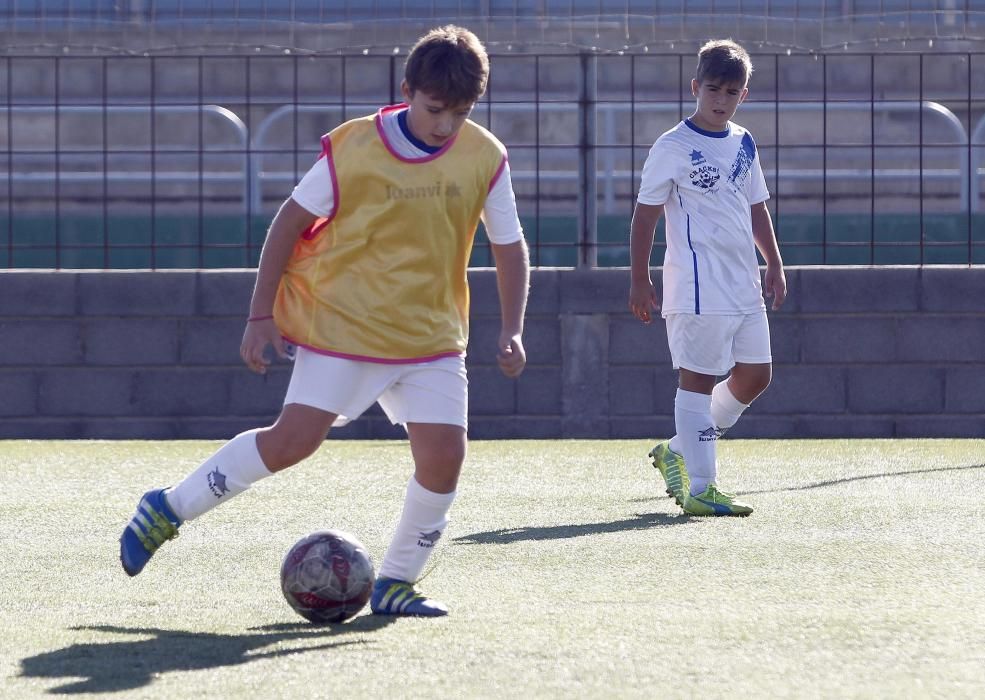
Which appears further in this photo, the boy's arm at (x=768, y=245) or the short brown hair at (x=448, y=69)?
the boy's arm at (x=768, y=245)

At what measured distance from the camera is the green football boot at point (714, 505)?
588 centimetres

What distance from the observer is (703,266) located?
6.03 m

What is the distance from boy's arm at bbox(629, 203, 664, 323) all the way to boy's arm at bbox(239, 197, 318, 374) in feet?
7.26

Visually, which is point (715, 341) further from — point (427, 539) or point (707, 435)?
point (427, 539)

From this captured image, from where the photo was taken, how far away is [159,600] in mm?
4285

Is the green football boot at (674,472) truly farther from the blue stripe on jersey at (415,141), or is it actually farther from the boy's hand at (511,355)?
the blue stripe on jersey at (415,141)

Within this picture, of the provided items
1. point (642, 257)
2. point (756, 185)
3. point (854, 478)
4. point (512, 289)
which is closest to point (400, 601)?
point (512, 289)

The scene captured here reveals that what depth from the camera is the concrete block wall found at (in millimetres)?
9055

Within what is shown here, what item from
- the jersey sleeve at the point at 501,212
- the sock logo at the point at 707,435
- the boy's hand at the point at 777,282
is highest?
the jersey sleeve at the point at 501,212

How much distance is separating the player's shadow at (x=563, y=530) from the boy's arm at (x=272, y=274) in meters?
1.46

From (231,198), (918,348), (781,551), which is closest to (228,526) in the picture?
(781,551)

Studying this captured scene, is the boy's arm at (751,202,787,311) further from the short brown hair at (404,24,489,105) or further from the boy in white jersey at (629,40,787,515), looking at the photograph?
the short brown hair at (404,24,489,105)

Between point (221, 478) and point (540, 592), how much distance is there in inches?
33.6

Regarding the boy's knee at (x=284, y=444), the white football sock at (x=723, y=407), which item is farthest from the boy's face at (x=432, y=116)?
the white football sock at (x=723, y=407)
